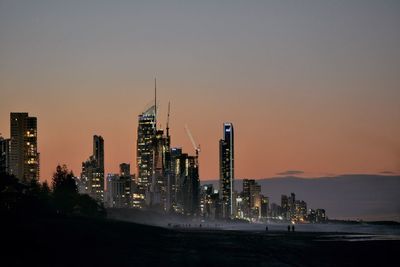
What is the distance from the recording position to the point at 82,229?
85625mm

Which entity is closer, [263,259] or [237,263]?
[237,263]

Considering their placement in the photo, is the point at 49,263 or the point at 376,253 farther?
the point at 376,253

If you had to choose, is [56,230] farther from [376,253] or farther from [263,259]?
[376,253]

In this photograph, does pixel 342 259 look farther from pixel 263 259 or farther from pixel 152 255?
pixel 152 255

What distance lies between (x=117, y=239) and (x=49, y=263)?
38620 millimetres

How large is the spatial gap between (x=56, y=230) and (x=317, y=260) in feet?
87.7

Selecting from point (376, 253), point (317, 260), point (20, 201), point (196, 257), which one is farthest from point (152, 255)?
point (20, 201)

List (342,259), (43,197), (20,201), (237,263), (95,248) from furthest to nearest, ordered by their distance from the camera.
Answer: (43,197)
(20,201)
(342,259)
(95,248)
(237,263)

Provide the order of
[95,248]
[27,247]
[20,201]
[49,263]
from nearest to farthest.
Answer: [49,263], [27,247], [95,248], [20,201]

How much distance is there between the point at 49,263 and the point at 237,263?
1887 cm

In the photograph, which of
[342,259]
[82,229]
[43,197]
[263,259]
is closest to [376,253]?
[342,259]

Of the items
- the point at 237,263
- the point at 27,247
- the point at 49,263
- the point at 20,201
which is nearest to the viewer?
the point at 49,263

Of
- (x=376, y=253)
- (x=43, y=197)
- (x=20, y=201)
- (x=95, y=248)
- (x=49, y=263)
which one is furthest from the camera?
(x=43, y=197)

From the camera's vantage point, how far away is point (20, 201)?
12300cm
